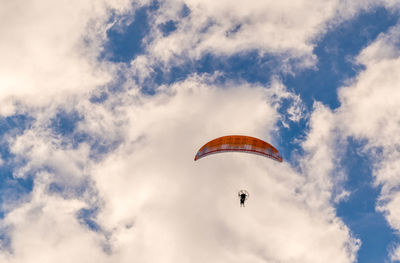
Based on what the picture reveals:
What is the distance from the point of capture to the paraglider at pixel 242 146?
80.8 meters

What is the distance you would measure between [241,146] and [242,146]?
209 millimetres

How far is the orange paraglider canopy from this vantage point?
265 ft

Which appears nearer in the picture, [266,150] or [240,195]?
[266,150]

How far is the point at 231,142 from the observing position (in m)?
82.4

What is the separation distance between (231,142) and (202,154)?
666 cm

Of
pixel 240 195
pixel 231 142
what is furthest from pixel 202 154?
pixel 240 195

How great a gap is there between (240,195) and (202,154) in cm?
1298

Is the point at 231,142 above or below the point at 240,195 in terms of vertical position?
above

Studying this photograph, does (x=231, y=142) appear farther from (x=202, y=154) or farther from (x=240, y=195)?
(x=240, y=195)

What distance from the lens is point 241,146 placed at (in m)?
81.8

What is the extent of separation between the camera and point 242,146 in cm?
8181

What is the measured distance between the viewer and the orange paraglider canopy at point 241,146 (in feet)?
265

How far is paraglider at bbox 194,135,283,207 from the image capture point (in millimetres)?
80812

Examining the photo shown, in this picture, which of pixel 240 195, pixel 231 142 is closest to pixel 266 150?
pixel 231 142
